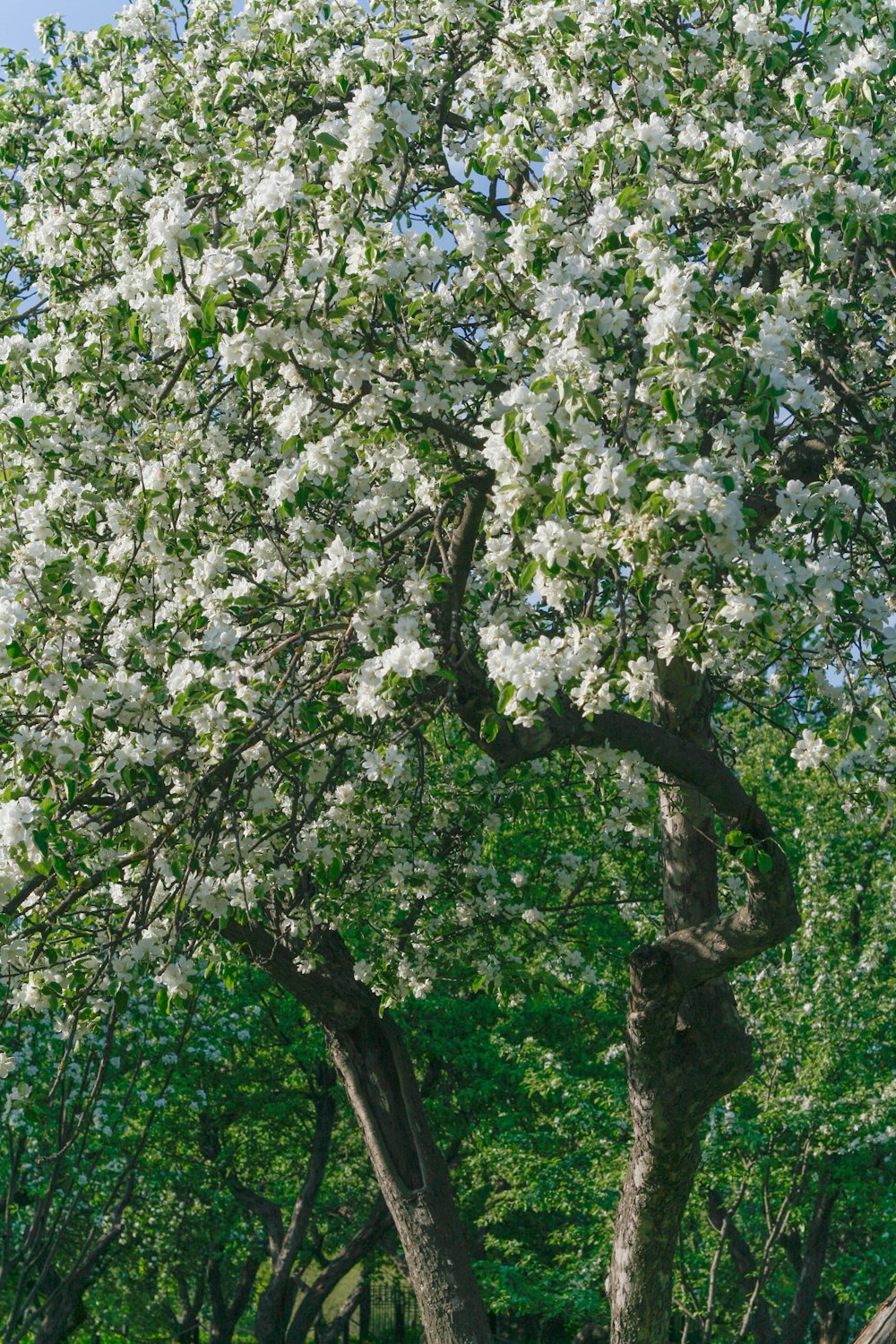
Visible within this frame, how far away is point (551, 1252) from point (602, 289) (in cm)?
2090

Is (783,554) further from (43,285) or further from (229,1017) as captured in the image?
(229,1017)

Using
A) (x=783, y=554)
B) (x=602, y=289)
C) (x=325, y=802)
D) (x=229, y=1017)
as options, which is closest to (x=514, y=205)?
(x=602, y=289)

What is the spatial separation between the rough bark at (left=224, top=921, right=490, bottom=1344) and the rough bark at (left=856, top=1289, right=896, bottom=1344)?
3396 millimetres

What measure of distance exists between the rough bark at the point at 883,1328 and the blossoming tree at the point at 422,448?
170 centimetres

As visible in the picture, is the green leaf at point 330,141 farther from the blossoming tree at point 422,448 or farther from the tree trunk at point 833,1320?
the tree trunk at point 833,1320

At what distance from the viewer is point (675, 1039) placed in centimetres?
724

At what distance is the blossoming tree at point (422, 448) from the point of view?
4.40 m

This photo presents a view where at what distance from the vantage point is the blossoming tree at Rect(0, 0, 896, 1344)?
14.4 ft

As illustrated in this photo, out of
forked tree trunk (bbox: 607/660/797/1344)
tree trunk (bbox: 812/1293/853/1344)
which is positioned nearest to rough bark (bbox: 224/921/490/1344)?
forked tree trunk (bbox: 607/660/797/1344)

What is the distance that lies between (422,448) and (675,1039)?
12.8ft

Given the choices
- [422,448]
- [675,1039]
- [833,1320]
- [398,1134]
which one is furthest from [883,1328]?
[833,1320]

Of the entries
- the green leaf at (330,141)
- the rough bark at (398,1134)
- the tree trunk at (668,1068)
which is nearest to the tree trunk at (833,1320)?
the rough bark at (398,1134)

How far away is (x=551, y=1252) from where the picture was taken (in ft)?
73.2

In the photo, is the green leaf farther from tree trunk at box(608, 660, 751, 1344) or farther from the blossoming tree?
tree trunk at box(608, 660, 751, 1344)
